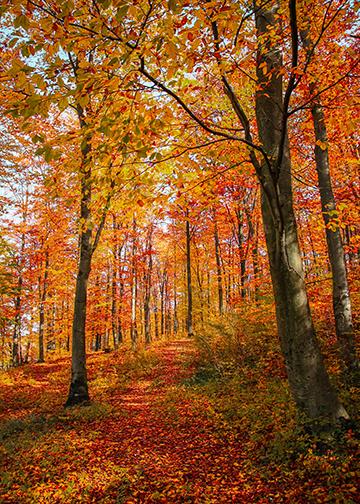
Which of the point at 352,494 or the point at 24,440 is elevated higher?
the point at 352,494

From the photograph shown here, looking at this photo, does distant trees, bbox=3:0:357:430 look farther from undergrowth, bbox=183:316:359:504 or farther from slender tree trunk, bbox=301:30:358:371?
undergrowth, bbox=183:316:359:504

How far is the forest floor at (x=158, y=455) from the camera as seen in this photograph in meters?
4.02

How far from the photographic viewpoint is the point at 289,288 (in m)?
4.51

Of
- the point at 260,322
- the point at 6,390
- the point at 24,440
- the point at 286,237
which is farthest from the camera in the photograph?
the point at 6,390

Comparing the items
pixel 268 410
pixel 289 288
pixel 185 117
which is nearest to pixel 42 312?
pixel 268 410

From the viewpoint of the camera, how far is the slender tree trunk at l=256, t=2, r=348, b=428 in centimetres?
439

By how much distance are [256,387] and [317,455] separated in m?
3.29

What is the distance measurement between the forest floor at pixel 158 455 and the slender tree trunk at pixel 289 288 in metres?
0.68

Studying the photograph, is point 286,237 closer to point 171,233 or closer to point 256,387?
point 256,387

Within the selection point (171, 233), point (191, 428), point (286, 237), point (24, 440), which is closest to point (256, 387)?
point (191, 428)

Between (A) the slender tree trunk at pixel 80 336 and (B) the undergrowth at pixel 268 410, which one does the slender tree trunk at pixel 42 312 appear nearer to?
(A) the slender tree trunk at pixel 80 336

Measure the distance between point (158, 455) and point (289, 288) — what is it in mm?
3824

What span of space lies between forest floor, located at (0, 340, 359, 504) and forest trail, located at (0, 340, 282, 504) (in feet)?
0.06

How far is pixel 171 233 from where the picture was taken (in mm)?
28516
